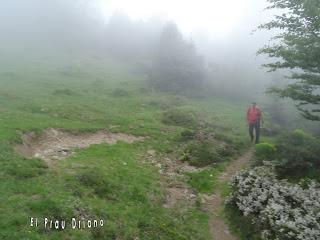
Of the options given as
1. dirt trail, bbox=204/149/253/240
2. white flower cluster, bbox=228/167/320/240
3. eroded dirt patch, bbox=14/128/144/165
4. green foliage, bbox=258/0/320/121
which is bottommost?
dirt trail, bbox=204/149/253/240

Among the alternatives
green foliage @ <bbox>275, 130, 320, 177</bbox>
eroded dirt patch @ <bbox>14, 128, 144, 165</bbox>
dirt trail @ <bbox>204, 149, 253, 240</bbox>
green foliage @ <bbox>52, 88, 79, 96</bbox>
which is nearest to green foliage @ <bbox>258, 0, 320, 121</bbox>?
green foliage @ <bbox>275, 130, 320, 177</bbox>

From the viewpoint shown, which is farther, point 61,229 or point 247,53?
point 247,53

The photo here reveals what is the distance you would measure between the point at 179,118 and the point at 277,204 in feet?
65.4

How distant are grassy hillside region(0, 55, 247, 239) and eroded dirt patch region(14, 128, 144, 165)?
57 cm

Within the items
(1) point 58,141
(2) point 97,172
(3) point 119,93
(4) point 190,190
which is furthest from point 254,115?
(3) point 119,93

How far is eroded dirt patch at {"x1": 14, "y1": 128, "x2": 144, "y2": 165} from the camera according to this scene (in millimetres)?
22006

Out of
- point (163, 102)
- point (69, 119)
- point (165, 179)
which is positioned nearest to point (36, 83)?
point (163, 102)

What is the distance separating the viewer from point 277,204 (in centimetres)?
1762

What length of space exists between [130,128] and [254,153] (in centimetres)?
904

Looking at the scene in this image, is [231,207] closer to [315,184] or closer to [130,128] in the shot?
[315,184]

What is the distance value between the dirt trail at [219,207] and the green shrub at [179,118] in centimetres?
969

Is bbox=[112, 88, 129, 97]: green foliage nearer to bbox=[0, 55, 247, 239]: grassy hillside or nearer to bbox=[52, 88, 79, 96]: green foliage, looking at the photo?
bbox=[0, 55, 247, 239]: grassy hillside

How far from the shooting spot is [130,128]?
102 ft

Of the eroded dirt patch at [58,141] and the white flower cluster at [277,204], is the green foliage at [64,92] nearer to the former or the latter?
the eroded dirt patch at [58,141]
